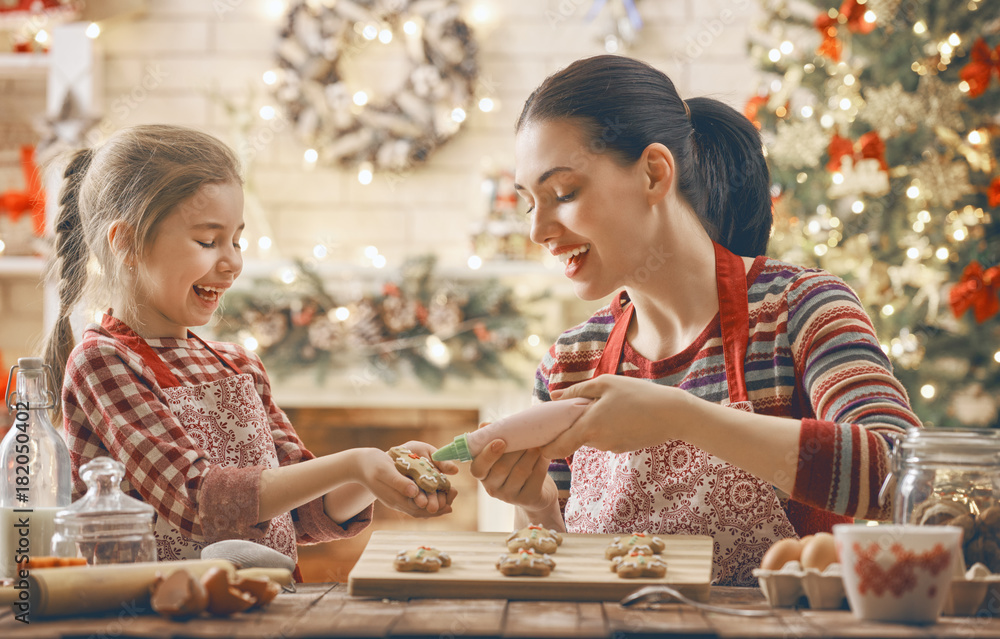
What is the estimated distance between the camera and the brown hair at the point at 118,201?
48.3 inches

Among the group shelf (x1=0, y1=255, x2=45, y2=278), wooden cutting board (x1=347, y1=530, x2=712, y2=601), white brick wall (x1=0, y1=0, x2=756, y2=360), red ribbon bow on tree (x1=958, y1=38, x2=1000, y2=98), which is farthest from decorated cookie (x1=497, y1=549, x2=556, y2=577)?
shelf (x1=0, y1=255, x2=45, y2=278)

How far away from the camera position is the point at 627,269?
131cm

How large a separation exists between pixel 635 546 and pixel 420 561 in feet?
0.76

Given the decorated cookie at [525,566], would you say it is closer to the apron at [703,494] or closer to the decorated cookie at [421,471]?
the decorated cookie at [421,471]

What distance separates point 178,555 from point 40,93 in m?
3.08

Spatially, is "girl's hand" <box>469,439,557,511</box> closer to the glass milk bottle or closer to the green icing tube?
Answer: the green icing tube

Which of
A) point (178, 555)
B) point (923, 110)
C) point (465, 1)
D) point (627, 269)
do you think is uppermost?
point (465, 1)

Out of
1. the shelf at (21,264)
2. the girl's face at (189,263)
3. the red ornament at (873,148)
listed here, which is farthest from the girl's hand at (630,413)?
the shelf at (21,264)

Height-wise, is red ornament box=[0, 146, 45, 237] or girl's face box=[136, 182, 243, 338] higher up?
red ornament box=[0, 146, 45, 237]

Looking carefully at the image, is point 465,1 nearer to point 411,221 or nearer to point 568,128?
point 411,221

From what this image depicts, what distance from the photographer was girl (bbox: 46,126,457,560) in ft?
3.40

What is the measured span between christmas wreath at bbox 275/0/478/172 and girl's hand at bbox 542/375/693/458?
8.39ft

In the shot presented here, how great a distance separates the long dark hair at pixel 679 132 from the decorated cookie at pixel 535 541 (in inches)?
22.2

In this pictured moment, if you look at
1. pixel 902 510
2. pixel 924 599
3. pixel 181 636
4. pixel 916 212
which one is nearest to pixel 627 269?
pixel 902 510
